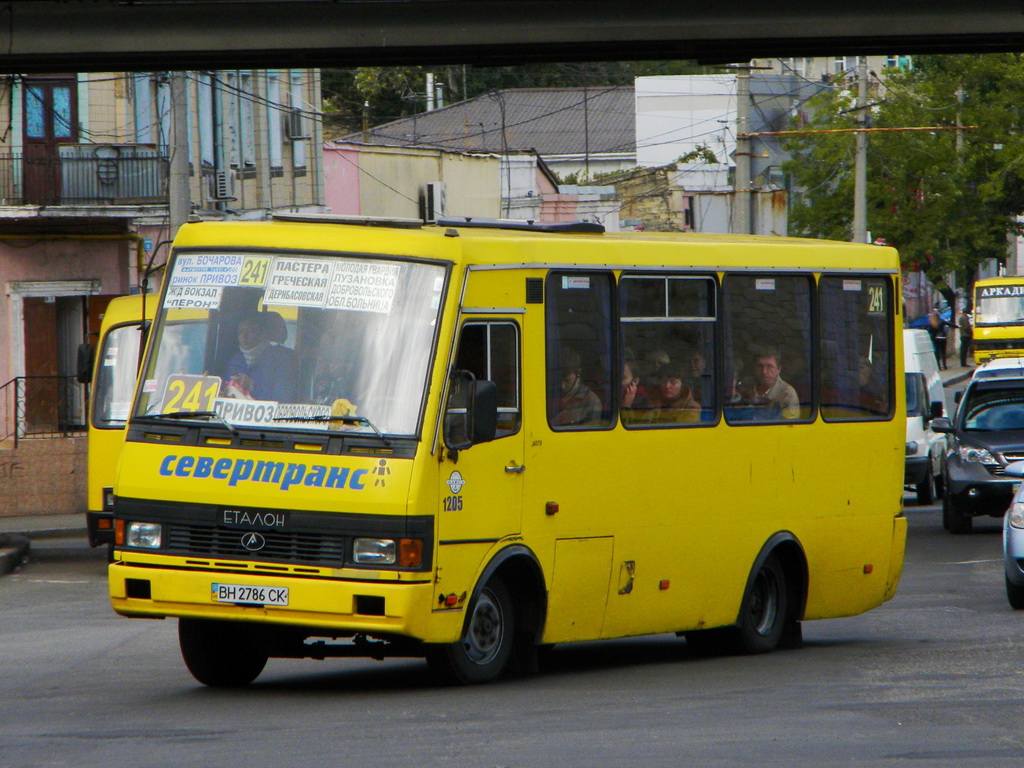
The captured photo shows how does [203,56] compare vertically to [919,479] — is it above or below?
above

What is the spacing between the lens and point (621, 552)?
1041 centimetres

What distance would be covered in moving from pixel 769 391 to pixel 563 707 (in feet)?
11.4

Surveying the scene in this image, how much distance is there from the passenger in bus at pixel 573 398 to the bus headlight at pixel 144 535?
2249 millimetres

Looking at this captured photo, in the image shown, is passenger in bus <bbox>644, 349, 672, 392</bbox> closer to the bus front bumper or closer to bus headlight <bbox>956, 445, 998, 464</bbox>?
the bus front bumper

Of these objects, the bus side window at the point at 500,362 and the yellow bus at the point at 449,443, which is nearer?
the yellow bus at the point at 449,443

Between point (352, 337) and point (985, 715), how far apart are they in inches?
143

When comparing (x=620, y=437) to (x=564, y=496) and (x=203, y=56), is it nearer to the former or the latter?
(x=564, y=496)

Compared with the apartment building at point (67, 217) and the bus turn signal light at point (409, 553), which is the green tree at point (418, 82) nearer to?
the apartment building at point (67, 217)

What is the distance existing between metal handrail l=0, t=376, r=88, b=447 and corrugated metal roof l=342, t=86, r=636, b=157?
39.7m

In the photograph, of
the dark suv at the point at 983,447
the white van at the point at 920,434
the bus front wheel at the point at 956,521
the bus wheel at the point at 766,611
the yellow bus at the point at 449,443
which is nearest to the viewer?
the yellow bus at the point at 449,443

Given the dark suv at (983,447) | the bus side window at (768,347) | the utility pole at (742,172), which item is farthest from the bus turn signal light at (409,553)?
the utility pole at (742,172)

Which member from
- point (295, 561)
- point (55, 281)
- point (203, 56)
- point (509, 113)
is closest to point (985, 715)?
point (295, 561)

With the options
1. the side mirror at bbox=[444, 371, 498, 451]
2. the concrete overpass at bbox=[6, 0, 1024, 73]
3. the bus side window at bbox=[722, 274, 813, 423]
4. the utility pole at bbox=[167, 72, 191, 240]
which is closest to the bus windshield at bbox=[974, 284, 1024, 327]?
the utility pole at bbox=[167, 72, 191, 240]

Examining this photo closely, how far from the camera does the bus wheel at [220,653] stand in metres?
9.61
